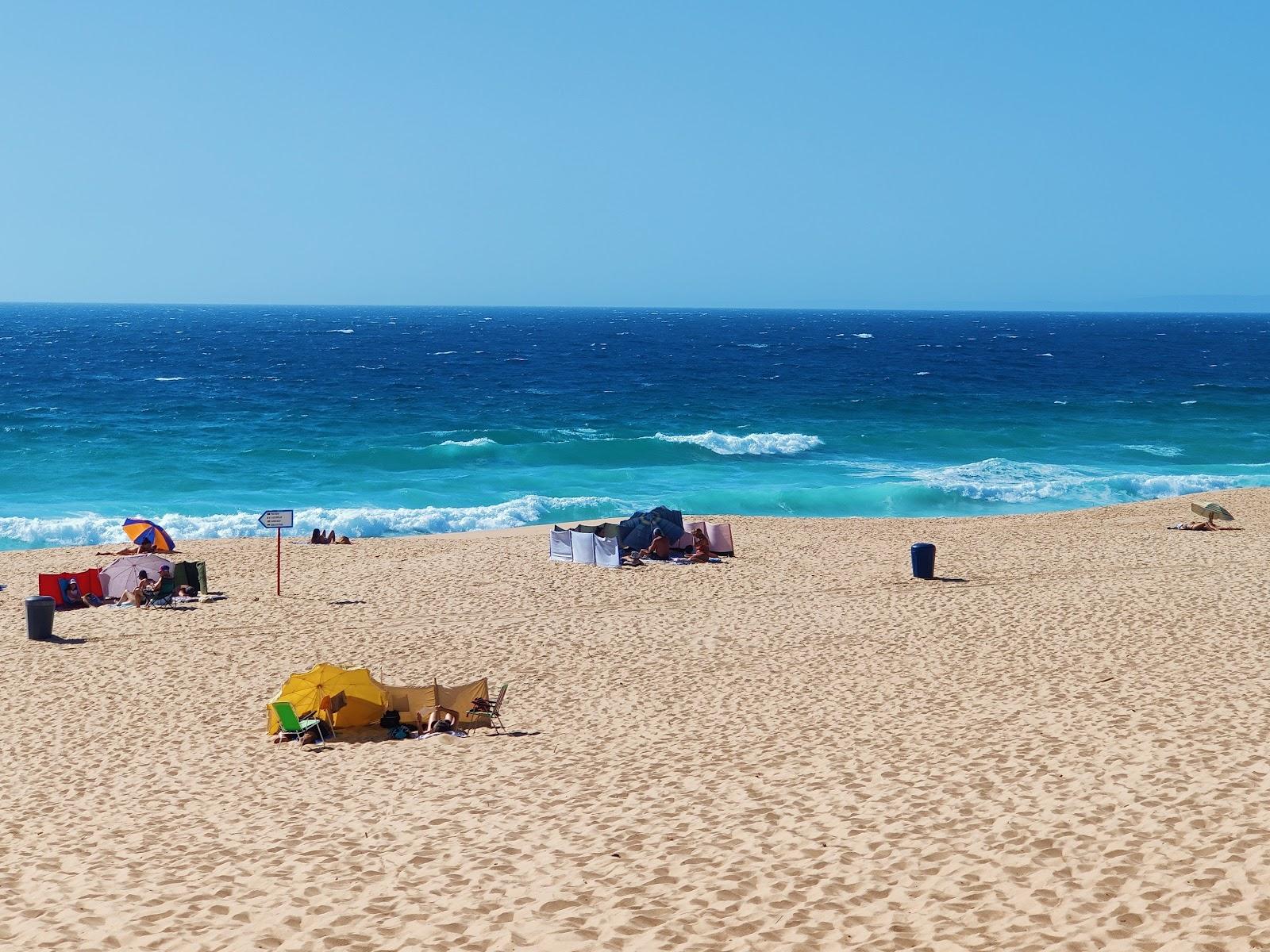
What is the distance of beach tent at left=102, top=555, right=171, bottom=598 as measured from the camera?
2134cm

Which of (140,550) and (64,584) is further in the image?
(140,550)

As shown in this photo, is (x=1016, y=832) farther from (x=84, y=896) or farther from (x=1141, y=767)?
(x=84, y=896)

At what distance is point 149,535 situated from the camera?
2669cm

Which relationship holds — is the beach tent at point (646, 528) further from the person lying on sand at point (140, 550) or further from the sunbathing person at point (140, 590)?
the person lying on sand at point (140, 550)

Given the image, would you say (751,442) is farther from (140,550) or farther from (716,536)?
(140,550)

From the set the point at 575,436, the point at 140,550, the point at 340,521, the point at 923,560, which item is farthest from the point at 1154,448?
the point at 140,550

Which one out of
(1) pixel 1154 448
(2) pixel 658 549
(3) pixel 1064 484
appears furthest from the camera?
(1) pixel 1154 448

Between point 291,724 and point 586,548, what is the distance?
11.8 meters

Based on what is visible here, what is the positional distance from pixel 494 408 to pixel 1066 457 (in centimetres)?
2951

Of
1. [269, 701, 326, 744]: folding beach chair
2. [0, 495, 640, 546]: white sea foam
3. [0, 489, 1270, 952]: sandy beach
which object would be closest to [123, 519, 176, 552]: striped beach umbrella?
[0, 495, 640, 546]: white sea foam

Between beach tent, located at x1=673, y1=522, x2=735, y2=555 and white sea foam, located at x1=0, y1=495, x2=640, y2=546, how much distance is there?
32.8ft

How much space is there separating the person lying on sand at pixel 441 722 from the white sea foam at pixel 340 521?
20.3 metres

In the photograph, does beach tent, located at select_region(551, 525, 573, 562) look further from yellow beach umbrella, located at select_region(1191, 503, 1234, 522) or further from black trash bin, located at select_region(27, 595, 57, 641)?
yellow beach umbrella, located at select_region(1191, 503, 1234, 522)

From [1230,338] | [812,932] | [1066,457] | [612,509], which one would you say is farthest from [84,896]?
[1230,338]
